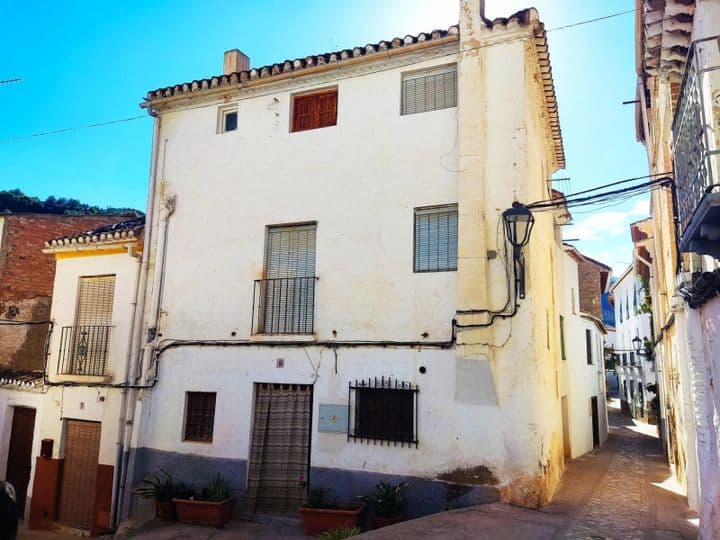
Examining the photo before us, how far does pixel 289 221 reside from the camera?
10.1 meters

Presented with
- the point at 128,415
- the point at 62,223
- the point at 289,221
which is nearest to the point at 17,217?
the point at 62,223

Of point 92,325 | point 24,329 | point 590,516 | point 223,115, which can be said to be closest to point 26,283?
point 24,329

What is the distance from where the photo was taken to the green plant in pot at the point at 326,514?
8.16 meters

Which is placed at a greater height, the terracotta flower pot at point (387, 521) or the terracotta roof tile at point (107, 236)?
the terracotta roof tile at point (107, 236)

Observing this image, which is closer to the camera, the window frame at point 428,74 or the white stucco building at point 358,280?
the white stucco building at point 358,280

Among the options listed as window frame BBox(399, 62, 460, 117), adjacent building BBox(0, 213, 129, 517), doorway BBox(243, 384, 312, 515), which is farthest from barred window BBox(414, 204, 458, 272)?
adjacent building BBox(0, 213, 129, 517)

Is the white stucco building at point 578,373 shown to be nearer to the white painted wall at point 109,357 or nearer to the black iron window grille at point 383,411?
the black iron window grille at point 383,411

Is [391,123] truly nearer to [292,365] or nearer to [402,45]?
[402,45]

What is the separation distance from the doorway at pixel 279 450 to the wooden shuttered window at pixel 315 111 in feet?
15.9

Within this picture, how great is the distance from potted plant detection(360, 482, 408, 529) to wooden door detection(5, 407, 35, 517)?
8.92 m

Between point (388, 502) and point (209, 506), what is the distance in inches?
120

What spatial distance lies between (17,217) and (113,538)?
32.6 ft

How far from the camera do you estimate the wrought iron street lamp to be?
826cm

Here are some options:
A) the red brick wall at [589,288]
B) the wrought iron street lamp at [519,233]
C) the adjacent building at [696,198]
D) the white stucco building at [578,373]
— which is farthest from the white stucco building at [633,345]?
the wrought iron street lamp at [519,233]
